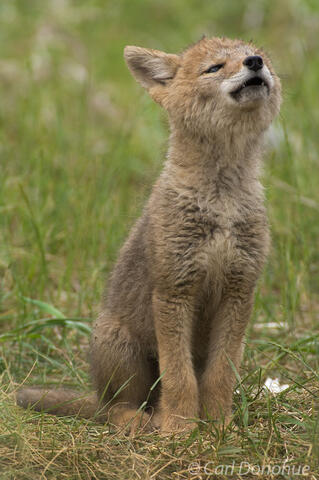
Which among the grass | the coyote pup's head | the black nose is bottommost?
the grass

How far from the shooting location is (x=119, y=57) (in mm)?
11281

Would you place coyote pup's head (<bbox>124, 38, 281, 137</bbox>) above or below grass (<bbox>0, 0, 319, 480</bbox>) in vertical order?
above

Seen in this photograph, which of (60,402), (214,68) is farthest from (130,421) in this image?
(214,68)

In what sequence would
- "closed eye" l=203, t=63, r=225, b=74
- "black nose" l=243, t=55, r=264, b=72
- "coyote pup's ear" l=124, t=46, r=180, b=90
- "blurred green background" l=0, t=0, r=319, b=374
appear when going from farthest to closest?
"blurred green background" l=0, t=0, r=319, b=374
"coyote pup's ear" l=124, t=46, r=180, b=90
"closed eye" l=203, t=63, r=225, b=74
"black nose" l=243, t=55, r=264, b=72

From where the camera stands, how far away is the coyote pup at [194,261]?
12.8 feet

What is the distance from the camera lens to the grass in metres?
3.56

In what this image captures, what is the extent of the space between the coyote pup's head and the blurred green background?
322mm

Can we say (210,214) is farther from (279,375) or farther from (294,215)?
(294,215)

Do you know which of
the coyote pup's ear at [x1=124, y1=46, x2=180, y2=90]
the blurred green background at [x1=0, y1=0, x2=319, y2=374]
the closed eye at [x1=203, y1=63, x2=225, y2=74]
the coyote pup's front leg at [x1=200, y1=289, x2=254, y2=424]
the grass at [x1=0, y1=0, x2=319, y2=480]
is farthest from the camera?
the blurred green background at [x1=0, y1=0, x2=319, y2=374]

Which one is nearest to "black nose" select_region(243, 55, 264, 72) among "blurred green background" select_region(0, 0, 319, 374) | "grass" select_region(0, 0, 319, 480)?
"blurred green background" select_region(0, 0, 319, 374)

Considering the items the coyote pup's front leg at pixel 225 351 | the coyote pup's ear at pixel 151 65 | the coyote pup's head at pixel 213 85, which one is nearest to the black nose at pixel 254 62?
the coyote pup's head at pixel 213 85

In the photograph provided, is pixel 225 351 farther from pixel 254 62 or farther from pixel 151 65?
pixel 151 65

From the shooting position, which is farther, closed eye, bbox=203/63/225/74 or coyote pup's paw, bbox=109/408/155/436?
closed eye, bbox=203/63/225/74

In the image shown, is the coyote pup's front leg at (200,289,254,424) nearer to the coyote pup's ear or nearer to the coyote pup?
Answer: the coyote pup
